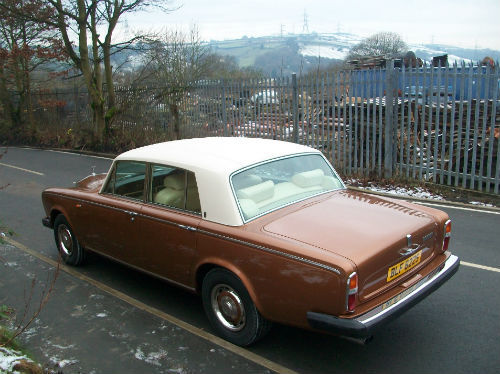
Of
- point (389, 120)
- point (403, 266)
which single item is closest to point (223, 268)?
point (403, 266)

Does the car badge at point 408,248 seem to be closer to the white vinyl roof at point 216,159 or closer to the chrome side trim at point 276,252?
the chrome side trim at point 276,252

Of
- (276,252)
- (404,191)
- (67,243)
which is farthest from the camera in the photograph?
(404,191)

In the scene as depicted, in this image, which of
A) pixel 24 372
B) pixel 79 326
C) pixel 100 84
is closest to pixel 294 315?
pixel 24 372

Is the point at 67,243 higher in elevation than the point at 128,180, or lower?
lower

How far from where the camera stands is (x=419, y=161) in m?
9.97

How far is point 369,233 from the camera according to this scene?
3639 mm

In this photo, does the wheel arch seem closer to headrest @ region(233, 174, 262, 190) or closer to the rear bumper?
the rear bumper

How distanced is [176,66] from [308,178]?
17.2m

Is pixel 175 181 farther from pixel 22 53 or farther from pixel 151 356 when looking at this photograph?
pixel 22 53

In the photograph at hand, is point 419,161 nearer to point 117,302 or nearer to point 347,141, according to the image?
point 347,141

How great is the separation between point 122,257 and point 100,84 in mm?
15143

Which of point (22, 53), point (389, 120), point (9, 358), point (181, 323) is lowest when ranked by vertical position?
point (181, 323)

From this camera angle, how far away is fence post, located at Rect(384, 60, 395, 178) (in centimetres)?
990

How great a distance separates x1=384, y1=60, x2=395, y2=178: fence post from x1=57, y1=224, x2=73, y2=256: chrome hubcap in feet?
22.4
